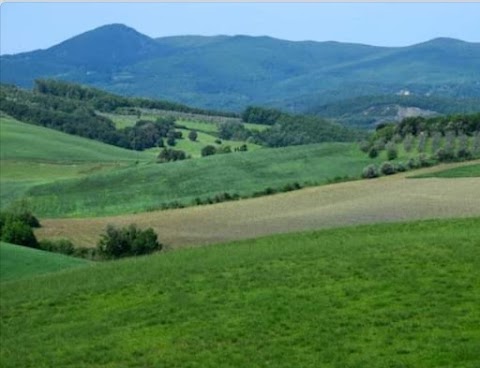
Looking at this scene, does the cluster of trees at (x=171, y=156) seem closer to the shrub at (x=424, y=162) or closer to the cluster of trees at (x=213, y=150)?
the cluster of trees at (x=213, y=150)

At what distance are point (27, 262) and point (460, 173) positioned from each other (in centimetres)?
2769

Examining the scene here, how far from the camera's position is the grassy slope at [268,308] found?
A: 1942cm

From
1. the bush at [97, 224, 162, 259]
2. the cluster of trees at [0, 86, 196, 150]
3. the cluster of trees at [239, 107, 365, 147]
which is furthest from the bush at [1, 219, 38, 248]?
the cluster of trees at [239, 107, 365, 147]

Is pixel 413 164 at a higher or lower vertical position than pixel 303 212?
higher

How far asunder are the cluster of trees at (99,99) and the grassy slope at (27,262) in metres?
99.1

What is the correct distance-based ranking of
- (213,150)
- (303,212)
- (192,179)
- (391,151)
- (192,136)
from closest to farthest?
(303,212), (391,151), (192,179), (213,150), (192,136)

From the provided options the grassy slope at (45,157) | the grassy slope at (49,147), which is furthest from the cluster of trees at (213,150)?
the grassy slope at (49,147)

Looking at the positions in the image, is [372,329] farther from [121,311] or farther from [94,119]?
[94,119]

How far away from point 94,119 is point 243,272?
94924 mm

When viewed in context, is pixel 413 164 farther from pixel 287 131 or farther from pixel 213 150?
pixel 287 131

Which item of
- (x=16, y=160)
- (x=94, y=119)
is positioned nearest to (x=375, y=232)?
(x=16, y=160)

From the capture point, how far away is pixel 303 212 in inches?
1874

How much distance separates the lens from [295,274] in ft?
89.4

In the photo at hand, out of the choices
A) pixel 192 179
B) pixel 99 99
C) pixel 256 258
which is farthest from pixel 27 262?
pixel 99 99
